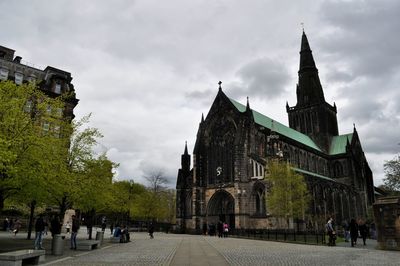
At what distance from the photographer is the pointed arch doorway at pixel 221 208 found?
49.0 meters

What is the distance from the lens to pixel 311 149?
66562mm

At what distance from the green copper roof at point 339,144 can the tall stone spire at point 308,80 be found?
9.68 meters

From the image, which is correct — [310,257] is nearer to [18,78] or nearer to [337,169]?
[18,78]

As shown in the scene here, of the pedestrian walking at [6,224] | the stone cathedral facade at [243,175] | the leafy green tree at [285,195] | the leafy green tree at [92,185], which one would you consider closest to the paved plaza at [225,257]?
the leafy green tree at [92,185]

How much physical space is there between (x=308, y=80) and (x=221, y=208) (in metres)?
42.2

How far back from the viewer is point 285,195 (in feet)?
128

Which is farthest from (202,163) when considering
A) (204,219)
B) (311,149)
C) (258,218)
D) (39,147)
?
(39,147)

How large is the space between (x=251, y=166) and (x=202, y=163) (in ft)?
29.8

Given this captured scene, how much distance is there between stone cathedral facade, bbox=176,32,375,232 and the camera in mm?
46312

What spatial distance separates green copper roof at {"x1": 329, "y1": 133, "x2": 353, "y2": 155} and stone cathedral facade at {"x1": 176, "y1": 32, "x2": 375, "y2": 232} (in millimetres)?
2827

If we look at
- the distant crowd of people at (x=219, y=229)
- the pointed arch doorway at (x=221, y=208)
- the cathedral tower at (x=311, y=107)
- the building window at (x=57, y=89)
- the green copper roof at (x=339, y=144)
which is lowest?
the distant crowd of people at (x=219, y=229)

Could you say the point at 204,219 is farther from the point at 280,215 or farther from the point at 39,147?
the point at 39,147

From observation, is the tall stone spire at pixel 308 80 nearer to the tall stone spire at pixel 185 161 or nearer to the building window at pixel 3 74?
the tall stone spire at pixel 185 161

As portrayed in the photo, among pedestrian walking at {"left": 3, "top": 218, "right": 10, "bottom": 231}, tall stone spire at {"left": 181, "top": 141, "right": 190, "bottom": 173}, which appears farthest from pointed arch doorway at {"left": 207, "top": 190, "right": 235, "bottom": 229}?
pedestrian walking at {"left": 3, "top": 218, "right": 10, "bottom": 231}
